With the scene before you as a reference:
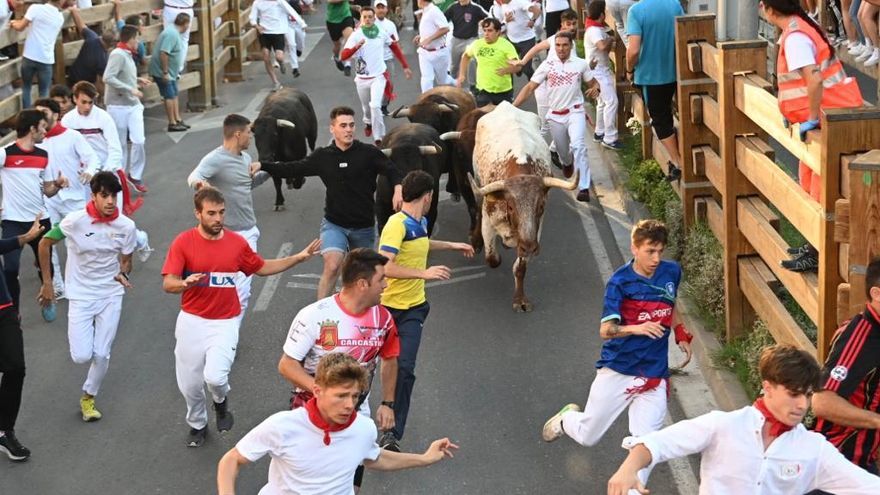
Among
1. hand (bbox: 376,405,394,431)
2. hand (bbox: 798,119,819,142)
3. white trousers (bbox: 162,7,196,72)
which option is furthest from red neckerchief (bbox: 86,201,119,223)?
white trousers (bbox: 162,7,196,72)

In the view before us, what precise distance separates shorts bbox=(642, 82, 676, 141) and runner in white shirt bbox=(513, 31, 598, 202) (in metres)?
2.16

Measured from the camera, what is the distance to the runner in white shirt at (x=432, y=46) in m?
20.3

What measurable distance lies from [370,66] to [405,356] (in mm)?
10112

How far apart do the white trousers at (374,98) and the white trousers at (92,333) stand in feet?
27.9

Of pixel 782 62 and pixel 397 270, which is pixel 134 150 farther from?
pixel 782 62

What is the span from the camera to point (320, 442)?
6.21 meters

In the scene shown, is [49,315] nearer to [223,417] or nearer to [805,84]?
[223,417]

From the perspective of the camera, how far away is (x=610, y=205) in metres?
15.5

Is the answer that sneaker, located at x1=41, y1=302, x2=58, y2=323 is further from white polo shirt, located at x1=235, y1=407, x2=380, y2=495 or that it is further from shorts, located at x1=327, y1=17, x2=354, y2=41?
shorts, located at x1=327, y1=17, x2=354, y2=41

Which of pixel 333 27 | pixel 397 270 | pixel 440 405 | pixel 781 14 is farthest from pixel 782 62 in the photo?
pixel 333 27

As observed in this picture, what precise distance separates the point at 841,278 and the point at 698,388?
2644mm

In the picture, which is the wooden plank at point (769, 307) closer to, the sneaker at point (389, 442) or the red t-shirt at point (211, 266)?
the sneaker at point (389, 442)

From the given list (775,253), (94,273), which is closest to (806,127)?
(775,253)

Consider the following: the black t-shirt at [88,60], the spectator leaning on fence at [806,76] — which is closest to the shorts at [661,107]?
the spectator leaning on fence at [806,76]
